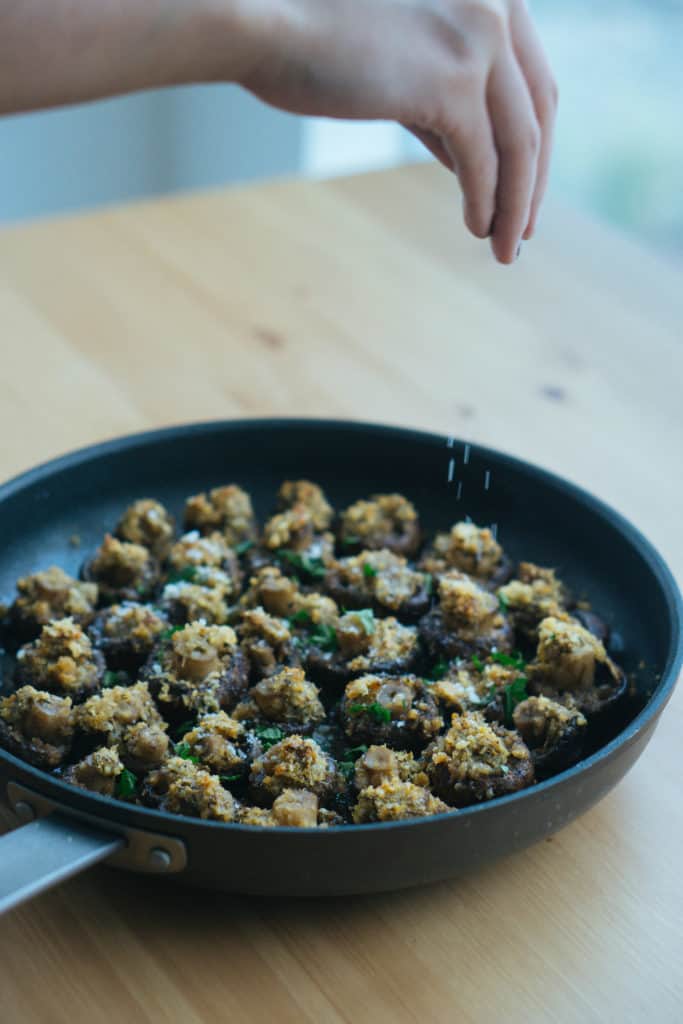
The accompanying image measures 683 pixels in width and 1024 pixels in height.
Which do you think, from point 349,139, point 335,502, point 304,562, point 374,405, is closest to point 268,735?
point 304,562

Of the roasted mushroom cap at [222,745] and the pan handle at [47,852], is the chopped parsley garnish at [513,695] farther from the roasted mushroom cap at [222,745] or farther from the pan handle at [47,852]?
the pan handle at [47,852]

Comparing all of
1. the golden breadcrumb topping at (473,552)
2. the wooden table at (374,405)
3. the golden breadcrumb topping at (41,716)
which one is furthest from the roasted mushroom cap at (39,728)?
the golden breadcrumb topping at (473,552)

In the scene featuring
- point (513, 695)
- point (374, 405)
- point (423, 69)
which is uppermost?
point (423, 69)

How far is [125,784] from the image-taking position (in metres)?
0.89

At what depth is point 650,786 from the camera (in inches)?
39.8

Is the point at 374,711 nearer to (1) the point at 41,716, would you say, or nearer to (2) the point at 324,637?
(2) the point at 324,637

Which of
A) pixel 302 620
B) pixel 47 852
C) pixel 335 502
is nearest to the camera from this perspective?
pixel 47 852

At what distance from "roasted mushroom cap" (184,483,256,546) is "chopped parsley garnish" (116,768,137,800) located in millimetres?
356

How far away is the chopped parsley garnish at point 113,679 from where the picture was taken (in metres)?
1.01

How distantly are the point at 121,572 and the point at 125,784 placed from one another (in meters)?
0.30

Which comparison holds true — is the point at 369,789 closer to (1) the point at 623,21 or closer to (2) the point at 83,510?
(2) the point at 83,510

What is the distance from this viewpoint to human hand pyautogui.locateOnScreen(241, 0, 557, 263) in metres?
1.04

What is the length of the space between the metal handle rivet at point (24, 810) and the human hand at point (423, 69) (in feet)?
2.18

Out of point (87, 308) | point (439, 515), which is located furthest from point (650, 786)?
point (87, 308)
